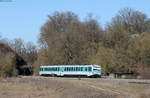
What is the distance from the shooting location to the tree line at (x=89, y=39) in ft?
239

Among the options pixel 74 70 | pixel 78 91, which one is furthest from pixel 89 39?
pixel 78 91

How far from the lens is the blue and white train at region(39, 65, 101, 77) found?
62.2m

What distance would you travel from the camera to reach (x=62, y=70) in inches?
2680

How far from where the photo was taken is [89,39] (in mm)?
86875

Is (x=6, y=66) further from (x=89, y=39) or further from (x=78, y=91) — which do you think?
(x=78, y=91)

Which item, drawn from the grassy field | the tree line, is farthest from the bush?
the grassy field

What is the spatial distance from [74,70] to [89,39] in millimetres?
23060

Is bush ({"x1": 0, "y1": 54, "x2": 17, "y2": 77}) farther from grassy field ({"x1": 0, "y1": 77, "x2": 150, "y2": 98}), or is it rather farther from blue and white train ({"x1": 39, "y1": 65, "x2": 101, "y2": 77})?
grassy field ({"x1": 0, "y1": 77, "x2": 150, "y2": 98})

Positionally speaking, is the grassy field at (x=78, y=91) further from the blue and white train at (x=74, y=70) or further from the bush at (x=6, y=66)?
the bush at (x=6, y=66)

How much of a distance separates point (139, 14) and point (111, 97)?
60.6 metres

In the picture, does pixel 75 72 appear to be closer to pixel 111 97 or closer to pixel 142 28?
pixel 142 28

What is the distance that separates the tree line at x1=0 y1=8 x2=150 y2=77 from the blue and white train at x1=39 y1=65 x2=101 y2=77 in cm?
777

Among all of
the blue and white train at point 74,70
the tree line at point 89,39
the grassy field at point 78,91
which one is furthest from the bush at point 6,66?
the grassy field at point 78,91

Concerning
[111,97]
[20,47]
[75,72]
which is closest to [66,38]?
[75,72]
